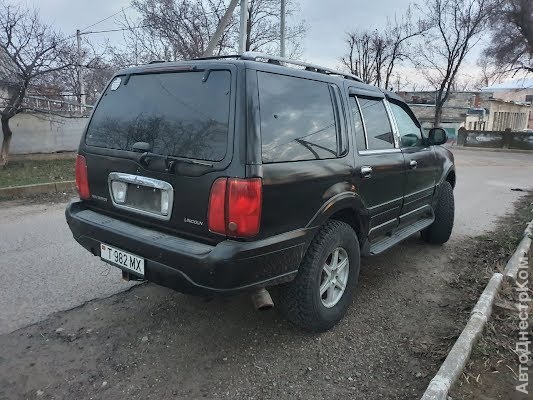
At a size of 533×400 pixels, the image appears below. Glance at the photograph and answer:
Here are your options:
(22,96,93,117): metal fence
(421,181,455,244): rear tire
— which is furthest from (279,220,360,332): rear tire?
(22,96,93,117): metal fence

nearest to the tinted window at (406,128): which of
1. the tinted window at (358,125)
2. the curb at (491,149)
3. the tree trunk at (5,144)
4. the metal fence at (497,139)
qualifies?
the tinted window at (358,125)

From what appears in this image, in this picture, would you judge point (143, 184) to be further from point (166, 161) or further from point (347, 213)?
point (347, 213)

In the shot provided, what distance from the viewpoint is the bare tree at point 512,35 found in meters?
26.0

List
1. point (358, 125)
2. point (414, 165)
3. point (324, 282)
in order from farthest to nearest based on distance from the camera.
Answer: point (414, 165) < point (358, 125) < point (324, 282)

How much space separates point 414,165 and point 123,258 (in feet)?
9.44

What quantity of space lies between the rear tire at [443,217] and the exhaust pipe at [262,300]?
3.28 m

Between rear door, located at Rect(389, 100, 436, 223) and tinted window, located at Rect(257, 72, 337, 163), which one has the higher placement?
tinted window, located at Rect(257, 72, 337, 163)

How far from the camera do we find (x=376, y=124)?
388 cm

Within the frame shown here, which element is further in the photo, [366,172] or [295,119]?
[366,172]

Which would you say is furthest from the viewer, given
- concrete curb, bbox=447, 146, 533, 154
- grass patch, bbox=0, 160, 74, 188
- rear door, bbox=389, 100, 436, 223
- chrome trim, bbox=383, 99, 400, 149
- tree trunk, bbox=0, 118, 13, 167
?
concrete curb, bbox=447, 146, 533, 154

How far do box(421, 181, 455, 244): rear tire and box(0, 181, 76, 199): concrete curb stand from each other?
6584 mm

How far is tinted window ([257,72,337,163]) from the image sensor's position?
269 centimetres

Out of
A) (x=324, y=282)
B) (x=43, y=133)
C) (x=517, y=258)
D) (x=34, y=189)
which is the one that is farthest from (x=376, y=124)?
(x=43, y=133)

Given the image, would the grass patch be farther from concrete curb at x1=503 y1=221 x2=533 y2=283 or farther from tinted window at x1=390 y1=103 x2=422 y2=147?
concrete curb at x1=503 y1=221 x2=533 y2=283
